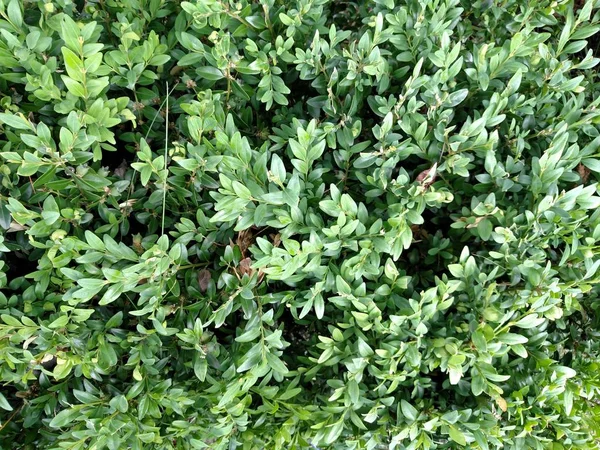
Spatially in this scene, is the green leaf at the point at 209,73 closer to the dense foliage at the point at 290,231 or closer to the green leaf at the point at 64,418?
the dense foliage at the point at 290,231

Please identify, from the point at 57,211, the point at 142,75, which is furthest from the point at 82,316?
the point at 142,75

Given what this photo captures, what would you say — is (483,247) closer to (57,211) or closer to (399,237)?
(399,237)

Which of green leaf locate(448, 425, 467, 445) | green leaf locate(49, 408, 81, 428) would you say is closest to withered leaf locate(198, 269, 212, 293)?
green leaf locate(49, 408, 81, 428)

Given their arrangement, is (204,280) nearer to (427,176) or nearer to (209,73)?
(209,73)

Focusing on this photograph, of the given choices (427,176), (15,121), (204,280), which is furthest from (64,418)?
(427,176)

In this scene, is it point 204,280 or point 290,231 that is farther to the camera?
point 204,280

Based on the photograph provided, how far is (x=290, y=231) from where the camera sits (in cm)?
114

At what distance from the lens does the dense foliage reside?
1148 millimetres

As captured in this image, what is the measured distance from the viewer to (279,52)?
4.11ft

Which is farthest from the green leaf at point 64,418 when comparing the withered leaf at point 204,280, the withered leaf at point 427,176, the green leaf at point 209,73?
the withered leaf at point 427,176

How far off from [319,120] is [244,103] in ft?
0.73

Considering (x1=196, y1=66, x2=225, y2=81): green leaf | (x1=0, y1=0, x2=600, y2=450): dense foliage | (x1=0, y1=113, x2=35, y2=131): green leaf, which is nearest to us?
(x1=0, y1=113, x2=35, y2=131): green leaf

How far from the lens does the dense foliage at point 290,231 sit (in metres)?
1.15

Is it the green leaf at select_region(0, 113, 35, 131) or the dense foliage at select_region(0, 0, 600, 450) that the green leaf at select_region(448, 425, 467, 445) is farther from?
the green leaf at select_region(0, 113, 35, 131)
